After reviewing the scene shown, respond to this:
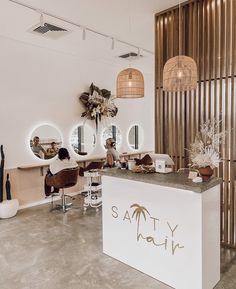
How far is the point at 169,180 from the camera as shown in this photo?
2736 millimetres

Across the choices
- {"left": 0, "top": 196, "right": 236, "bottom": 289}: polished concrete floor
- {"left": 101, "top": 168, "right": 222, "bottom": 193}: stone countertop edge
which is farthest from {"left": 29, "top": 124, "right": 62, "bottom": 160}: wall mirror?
{"left": 101, "top": 168, "right": 222, "bottom": 193}: stone countertop edge

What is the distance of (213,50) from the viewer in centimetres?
362

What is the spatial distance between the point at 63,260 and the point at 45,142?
3.23m

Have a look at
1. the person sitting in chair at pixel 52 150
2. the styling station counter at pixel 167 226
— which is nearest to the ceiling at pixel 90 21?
the person sitting in chair at pixel 52 150

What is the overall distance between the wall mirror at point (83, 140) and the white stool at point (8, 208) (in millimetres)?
2111

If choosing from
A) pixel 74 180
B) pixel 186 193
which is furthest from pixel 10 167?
pixel 186 193

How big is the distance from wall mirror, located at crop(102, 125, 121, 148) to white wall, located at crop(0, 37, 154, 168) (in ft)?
1.05

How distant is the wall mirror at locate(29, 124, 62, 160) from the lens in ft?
19.0

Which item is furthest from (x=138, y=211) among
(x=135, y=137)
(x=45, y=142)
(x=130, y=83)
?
(x=135, y=137)

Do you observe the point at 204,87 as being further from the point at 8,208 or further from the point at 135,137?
the point at 135,137

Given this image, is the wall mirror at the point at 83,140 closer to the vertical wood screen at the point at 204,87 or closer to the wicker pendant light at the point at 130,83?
the vertical wood screen at the point at 204,87

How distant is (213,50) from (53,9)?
96.5 inches

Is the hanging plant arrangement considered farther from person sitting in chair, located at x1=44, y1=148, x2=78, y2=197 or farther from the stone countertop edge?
the stone countertop edge

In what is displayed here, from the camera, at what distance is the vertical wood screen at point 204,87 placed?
350 cm
